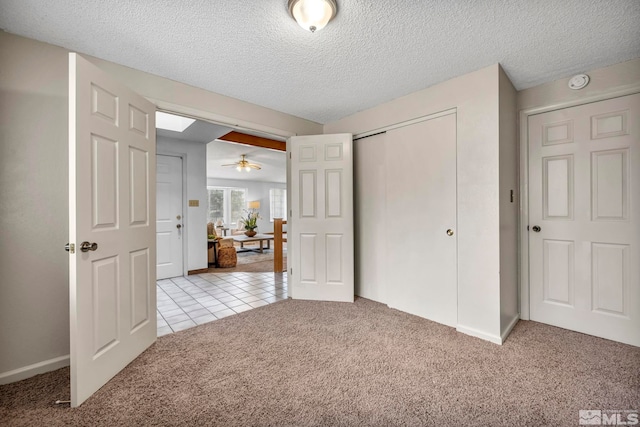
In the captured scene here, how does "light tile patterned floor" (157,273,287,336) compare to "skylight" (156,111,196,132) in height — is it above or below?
below

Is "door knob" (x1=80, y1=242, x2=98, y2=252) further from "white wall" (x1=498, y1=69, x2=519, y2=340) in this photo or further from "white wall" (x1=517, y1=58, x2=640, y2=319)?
"white wall" (x1=517, y1=58, x2=640, y2=319)

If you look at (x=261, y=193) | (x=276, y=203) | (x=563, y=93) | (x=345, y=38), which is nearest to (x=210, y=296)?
(x=345, y=38)

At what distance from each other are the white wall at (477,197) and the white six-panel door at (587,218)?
745 millimetres

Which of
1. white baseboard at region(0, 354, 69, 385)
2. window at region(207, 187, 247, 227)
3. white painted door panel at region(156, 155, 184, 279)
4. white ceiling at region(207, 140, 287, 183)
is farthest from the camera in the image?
window at region(207, 187, 247, 227)

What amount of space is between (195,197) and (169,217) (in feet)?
1.78

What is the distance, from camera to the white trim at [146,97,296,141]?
2.47 metres

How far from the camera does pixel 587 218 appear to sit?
2396 millimetres

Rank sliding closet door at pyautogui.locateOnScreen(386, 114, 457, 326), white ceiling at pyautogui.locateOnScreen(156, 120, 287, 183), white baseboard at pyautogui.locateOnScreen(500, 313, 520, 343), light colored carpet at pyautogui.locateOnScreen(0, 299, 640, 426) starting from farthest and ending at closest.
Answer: white ceiling at pyautogui.locateOnScreen(156, 120, 287, 183) → sliding closet door at pyautogui.locateOnScreen(386, 114, 457, 326) → white baseboard at pyautogui.locateOnScreen(500, 313, 520, 343) → light colored carpet at pyautogui.locateOnScreen(0, 299, 640, 426)

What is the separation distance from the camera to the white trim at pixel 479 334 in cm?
224

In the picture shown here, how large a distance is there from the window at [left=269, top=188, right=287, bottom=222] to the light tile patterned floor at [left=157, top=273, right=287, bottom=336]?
6.59 m

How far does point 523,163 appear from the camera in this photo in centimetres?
268

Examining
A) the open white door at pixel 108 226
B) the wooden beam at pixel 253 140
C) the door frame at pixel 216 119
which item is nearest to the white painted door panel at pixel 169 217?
the wooden beam at pixel 253 140

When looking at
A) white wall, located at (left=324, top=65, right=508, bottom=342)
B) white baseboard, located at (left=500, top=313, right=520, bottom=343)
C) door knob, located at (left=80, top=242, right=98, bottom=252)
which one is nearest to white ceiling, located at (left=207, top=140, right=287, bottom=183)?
door knob, located at (left=80, top=242, right=98, bottom=252)

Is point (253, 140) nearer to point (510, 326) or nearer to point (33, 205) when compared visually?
point (33, 205)
